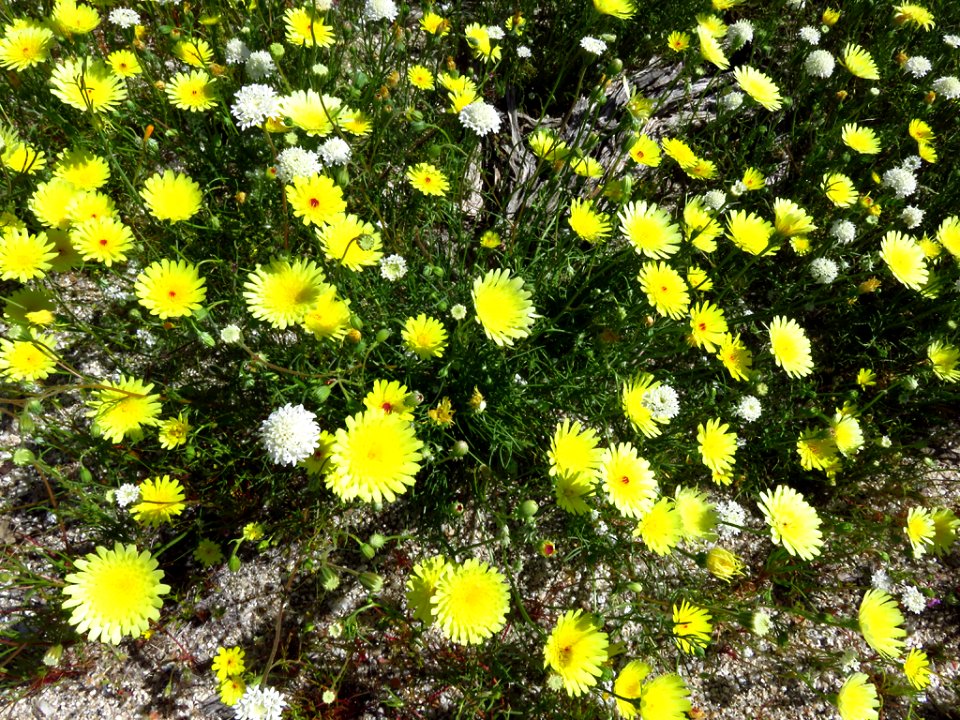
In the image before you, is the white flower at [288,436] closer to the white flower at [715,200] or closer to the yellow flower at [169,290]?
the yellow flower at [169,290]

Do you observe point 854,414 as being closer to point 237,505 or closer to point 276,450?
point 276,450

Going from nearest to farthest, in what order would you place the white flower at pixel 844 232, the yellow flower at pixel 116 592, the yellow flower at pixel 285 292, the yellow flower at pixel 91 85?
the yellow flower at pixel 116 592 → the yellow flower at pixel 285 292 → the yellow flower at pixel 91 85 → the white flower at pixel 844 232

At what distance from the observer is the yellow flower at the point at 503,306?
2.18m

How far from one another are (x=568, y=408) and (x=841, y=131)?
283 cm

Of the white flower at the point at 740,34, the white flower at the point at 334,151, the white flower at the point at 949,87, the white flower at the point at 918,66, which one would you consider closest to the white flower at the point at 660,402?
the white flower at the point at 334,151

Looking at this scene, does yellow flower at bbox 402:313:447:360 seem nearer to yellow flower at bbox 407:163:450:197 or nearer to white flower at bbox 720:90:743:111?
yellow flower at bbox 407:163:450:197

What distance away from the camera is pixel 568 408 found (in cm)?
281

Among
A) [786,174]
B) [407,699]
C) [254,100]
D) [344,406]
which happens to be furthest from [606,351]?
[786,174]

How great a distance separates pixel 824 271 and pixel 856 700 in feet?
6.80

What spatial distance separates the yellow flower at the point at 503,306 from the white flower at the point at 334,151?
0.92 metres

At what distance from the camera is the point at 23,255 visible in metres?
2.29

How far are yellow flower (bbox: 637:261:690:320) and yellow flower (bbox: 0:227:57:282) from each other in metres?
2.46

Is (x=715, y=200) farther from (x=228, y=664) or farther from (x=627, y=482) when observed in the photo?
(x=228, y=664)

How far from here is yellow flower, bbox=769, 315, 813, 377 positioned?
2.70 metres
